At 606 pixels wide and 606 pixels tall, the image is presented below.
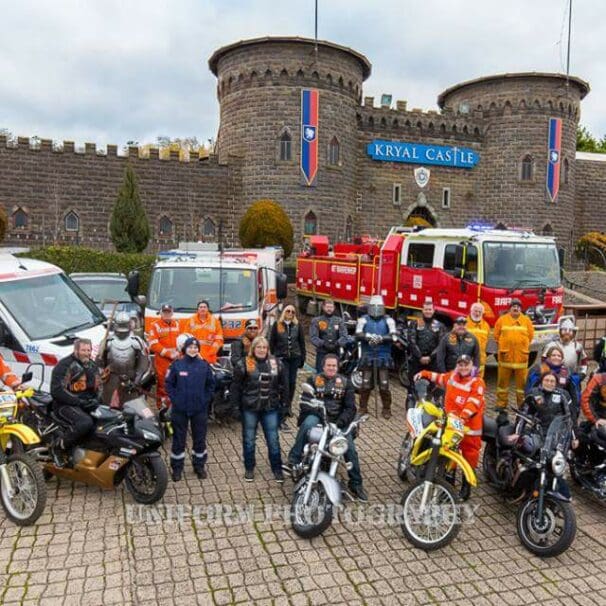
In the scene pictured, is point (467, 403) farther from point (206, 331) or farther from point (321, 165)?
point (321, 165)

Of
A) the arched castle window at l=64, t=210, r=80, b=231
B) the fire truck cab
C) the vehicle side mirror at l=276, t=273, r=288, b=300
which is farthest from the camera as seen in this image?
the arched castle window at l=64, t=210, r=80, b=231

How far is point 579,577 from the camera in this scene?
16.0ft

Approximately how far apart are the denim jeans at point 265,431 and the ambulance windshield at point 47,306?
3123mm

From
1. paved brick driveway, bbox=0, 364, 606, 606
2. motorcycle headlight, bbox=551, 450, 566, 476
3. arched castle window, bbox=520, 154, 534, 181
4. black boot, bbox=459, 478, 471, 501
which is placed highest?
arched castle window, bbox=520, 154, 534, 181

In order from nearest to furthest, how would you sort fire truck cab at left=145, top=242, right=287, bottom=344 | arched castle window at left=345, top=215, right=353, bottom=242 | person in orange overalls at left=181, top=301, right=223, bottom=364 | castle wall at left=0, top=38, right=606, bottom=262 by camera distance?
person in orange overalls at left=181, top=301, right=223, bottom=364, fire truck cab at left=145, top=242, right=287, bottom=344, castle wall at left=0, top=38, right=606, bottom=262, arched castle window at left=345, top=215, right=353, bottom=242

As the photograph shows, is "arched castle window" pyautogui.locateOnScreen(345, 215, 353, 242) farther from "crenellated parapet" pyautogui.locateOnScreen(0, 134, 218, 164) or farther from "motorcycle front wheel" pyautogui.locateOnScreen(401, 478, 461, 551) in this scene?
"motorcycle front wheel" pyautogui.locateOnScreen(401, 478, 461, 551)

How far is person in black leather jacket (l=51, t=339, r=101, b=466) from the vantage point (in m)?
5.86

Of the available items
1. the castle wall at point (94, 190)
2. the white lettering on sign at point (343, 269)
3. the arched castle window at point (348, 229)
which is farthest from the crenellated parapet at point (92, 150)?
the white lettering on sign at point (343, 269)

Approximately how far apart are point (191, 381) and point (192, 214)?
868 inches

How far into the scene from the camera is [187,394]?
633 centimetres

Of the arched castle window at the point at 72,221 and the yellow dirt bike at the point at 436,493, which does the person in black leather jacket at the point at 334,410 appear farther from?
the arched castle window at the point at 72,221

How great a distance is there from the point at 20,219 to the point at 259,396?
2253 cm

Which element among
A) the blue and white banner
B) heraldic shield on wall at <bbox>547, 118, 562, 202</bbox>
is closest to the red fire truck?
the blue and white banner

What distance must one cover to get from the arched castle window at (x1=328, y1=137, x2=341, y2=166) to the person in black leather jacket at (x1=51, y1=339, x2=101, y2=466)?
22.7 meters
